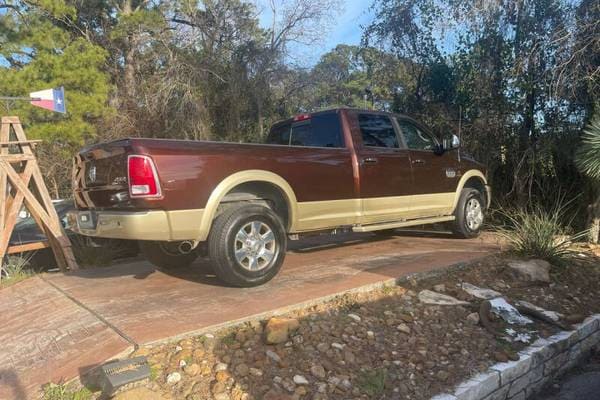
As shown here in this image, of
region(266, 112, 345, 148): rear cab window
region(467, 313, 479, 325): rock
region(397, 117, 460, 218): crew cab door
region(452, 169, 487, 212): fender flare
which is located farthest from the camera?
region(452, 169, 487, 212): fender flare

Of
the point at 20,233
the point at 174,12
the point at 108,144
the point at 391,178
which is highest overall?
the point at 174,12

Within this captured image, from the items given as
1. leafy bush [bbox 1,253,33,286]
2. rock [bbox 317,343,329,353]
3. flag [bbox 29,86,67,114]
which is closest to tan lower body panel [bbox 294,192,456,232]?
rock [bbox 317,343,329,353]

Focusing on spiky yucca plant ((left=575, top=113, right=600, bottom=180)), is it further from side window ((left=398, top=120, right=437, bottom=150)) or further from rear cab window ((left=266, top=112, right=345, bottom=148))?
rear cab window ((left=266, top=112, right=345, bottom=148))

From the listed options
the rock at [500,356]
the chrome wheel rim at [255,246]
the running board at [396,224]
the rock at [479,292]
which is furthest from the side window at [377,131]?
the rock at [500,356]

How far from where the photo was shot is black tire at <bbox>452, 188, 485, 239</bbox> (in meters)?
7.30

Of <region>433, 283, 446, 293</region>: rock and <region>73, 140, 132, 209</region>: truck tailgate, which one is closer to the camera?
<region>73, 140, 132, 209</region>: truck tailgate

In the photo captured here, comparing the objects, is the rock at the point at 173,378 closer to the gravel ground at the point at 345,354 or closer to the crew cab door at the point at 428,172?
the gravel ground at the point at 345,354

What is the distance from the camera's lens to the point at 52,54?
11.3 meters

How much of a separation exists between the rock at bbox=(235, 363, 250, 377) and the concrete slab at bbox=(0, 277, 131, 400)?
805mm

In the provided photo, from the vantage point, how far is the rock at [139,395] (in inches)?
110

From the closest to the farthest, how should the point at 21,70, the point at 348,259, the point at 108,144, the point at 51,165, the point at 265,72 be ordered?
1. the point at 108,144
2. the point at 348,259
3. the point at 21,70
4. the point at 51,165
5. the point at 265,72

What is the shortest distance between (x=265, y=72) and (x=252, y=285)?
11.0 meters

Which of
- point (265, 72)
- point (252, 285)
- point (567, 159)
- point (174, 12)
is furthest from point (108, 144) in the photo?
point (174, 12)

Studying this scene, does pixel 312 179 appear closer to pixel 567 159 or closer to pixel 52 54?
pixel 567 159
